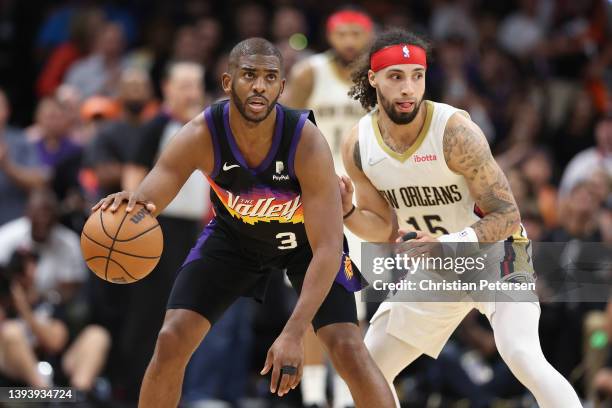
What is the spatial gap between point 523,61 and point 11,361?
22.9 ft

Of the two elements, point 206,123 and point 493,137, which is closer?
point 206,123

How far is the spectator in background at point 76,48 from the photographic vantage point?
511 inches

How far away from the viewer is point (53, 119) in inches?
438

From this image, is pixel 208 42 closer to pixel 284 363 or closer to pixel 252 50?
pixel 252 50

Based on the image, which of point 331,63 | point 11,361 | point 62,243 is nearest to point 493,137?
point 331,63

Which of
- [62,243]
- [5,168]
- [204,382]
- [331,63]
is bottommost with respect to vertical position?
[204,382]

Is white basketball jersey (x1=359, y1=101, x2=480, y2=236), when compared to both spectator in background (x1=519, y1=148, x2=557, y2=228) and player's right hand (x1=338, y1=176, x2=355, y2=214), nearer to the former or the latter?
player's right hand (x1=338, y1=176, x2=355, y2=214)

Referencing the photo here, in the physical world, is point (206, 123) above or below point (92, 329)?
above

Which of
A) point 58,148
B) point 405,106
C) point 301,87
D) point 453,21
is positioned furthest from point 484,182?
point 453,21

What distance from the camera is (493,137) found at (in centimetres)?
1248

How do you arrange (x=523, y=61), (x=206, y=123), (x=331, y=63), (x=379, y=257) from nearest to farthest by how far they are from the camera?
(x=206, y=123)
(x=379, y=257)
(x=331, y=63)
(x=523, y=61)

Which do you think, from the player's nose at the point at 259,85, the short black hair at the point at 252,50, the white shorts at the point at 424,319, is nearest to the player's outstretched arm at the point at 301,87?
the white shorts at the point at 424,319

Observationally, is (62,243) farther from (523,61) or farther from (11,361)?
(523,61)

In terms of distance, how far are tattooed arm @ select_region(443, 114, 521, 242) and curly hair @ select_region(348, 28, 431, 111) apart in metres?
0.62
